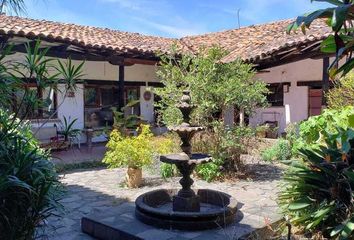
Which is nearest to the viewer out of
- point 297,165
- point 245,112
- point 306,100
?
point 297,165

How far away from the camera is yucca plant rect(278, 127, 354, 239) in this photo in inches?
158

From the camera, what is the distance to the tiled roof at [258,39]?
404 inches

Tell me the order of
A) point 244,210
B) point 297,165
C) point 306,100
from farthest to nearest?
point 306,100 < point 244,210 < point 297,165

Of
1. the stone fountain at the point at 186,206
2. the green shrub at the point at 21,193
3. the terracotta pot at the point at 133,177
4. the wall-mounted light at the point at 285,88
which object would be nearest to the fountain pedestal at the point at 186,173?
the stone fountain at the point at 186,206

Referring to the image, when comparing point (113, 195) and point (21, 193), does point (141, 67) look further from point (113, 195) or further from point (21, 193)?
point (21, 193)

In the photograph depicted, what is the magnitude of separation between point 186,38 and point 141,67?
181 inches

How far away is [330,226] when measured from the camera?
162 inches

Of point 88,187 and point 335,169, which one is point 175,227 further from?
point 88,187

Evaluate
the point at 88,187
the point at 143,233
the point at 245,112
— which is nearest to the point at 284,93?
the point at 245,112

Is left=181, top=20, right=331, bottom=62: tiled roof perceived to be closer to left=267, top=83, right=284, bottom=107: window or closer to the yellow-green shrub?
left=267, top=83, right=284, bottom=107: window

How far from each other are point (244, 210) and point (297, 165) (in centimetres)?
100

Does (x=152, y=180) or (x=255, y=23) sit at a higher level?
(x=255, y=23)

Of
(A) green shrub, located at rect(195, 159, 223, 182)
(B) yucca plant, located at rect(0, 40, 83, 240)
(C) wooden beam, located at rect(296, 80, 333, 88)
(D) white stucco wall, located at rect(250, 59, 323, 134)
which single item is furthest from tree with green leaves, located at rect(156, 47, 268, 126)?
(C) wooden beam, located at rect(296, 80, 333, 88)

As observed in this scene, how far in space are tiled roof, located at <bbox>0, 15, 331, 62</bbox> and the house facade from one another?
2cm
